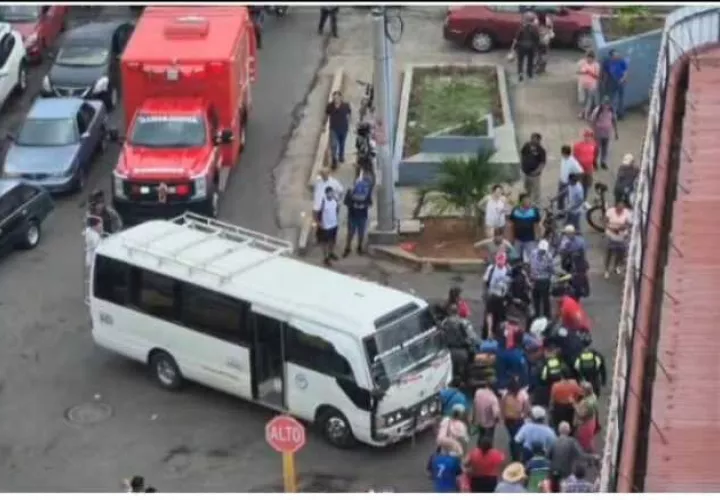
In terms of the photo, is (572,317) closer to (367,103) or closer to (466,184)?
(466,184)

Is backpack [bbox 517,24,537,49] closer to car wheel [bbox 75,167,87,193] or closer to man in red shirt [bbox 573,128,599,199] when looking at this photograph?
man in red shirt [bbox 573,128,599,199]

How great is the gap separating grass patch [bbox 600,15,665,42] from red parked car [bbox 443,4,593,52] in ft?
6.32

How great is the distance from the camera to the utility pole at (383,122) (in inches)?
1155

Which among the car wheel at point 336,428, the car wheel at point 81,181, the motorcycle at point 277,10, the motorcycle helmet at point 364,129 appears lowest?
the car wheel at point 336,428

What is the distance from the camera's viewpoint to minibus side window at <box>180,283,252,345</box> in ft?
81.8

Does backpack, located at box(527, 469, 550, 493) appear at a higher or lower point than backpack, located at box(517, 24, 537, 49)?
lower

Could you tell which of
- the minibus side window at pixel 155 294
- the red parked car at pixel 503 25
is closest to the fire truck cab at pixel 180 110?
the minibus side window at pixel 155 294

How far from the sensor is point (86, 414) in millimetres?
25812

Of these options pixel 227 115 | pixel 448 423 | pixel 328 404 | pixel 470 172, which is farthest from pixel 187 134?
pixel 448 423

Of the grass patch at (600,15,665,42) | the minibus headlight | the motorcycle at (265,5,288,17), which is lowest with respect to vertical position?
the minibus headlight

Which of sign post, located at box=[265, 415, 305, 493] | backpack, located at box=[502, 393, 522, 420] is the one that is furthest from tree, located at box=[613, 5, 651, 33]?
sign post, located at box=[265, 415, 305, 493]

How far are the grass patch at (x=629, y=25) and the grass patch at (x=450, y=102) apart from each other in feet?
7.49

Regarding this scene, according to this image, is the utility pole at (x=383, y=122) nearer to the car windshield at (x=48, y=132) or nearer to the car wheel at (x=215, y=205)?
the car wheel at (x=215, y=205)

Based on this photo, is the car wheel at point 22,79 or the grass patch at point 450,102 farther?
the car wheel at point 22,79
